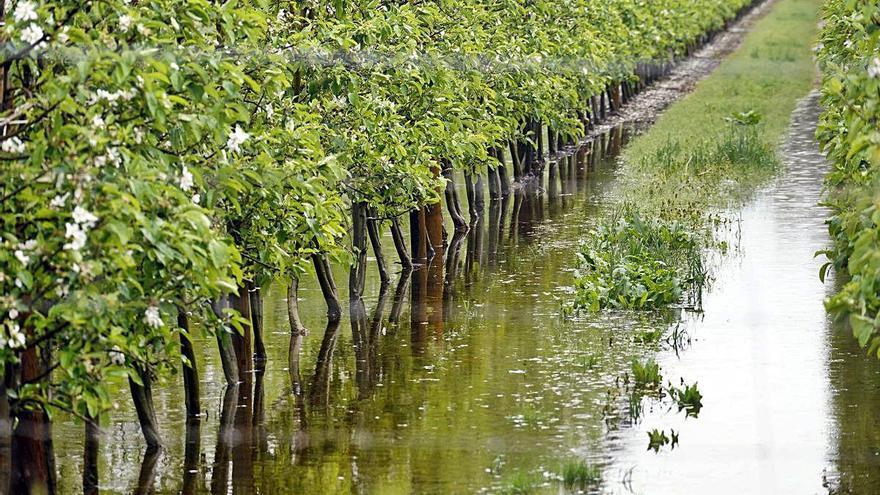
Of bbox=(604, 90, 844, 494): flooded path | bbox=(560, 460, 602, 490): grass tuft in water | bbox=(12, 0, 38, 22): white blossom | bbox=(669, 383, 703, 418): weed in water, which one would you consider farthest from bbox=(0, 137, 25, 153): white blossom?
bbox=(669, 383, 703, 418): weed in water

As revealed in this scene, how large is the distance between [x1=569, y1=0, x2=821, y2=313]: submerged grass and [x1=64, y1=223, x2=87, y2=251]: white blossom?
402 inches

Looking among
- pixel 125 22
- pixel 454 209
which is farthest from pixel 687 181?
pixel 125 22

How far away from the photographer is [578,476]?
444 inches

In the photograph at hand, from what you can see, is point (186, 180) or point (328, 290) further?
point (328, 290)

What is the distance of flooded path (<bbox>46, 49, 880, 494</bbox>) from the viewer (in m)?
11.7

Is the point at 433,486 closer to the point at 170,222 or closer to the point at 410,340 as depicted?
the point at 170,222

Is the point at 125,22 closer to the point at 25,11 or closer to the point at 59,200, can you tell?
the point at 25,11

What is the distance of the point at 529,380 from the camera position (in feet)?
47.9

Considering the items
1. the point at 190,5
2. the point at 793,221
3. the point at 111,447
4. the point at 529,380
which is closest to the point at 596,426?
the point at 529,380

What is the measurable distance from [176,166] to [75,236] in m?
1.45

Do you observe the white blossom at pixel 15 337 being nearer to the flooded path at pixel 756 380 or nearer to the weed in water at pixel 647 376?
the flooded path at pixel 756 380

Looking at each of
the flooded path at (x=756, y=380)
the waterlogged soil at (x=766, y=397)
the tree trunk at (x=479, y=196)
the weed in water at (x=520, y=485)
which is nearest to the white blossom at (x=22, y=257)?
the weed in water at (x=520, y=485)

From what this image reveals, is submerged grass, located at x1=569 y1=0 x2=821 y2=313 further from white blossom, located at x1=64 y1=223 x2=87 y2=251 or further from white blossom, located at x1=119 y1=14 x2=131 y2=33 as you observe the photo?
white blossom, located at x1=64 y1=223 x2=87 y2=251

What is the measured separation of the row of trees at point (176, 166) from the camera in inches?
323
